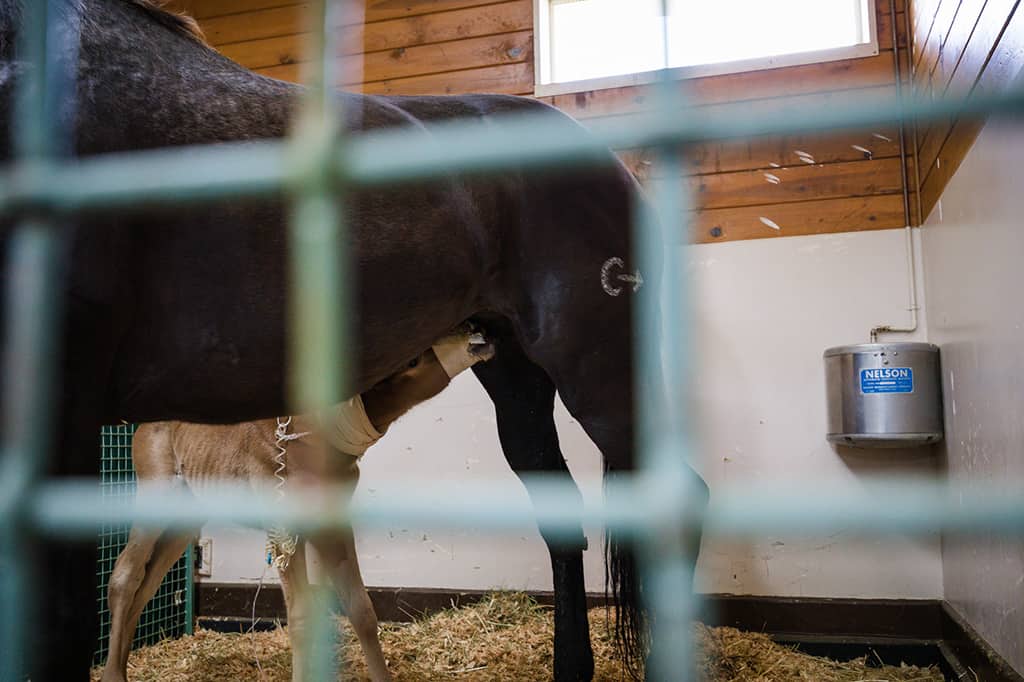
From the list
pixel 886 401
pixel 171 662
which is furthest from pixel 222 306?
pixel 886 401

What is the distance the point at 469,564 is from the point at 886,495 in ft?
9.24

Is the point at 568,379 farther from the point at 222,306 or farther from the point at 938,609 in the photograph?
the point at 938,609

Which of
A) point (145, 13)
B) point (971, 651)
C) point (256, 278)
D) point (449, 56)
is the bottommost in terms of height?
point (971, 651)

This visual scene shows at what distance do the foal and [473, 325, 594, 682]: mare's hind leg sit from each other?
15 centimetres

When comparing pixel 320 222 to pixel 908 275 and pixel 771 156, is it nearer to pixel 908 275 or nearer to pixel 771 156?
pixel 908 275

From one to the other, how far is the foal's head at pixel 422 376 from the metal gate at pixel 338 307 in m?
1.60

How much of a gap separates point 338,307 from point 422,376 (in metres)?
1.72

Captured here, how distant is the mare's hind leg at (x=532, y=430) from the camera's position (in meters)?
2.17

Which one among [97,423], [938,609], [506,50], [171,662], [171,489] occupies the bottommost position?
[171,662]

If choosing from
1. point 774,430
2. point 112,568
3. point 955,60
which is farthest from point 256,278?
point 774,430

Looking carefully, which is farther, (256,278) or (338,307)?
(256,278)

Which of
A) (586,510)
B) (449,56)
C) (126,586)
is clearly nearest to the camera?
(586,510)

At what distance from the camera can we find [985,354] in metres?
1.83

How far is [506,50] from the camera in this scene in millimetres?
3340
